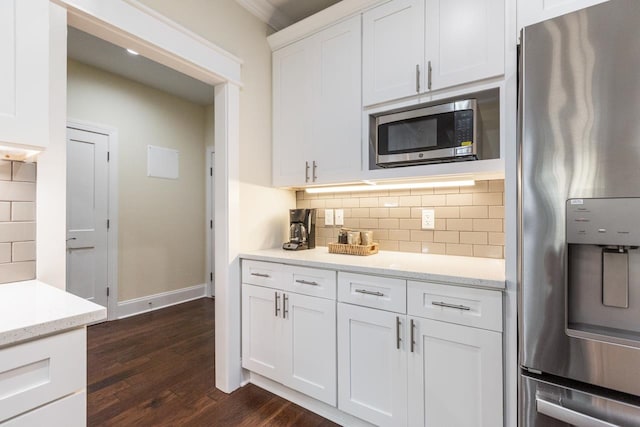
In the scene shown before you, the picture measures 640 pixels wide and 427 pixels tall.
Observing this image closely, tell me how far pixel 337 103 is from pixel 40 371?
194 centimetres

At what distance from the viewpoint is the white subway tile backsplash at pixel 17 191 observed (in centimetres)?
126

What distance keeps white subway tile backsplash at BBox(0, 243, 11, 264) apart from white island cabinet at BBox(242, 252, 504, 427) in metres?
1.19

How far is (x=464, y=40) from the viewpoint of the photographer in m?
1.64

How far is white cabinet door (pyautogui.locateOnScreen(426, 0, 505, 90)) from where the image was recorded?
1553mm

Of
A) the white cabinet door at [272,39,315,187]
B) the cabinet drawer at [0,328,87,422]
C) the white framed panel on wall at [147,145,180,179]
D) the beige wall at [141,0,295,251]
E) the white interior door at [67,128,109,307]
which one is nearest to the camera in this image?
the cabinet drawer at [0,328,87,422]

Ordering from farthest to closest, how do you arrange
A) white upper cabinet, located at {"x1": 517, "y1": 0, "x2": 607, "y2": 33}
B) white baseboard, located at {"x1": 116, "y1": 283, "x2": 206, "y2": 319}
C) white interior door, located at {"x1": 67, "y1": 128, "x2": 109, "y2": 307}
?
white baseboard, located at {"x1": 116, "y1": 283, "x2": 206, "y2": 319}, white interior door, located at {"x1": 67, "y1": 128, "x2": 109, "y2": 307}, white upper cabinet, located at {"x1": 517, "y1": 0, "x2": 607, "y2": 33}

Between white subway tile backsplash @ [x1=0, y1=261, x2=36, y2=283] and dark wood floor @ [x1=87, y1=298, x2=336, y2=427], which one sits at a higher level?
white subway tile backsplash @ [x1=0, y1=261, x2=36, y2=283]

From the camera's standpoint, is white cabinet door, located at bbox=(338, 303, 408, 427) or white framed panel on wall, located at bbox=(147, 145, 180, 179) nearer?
white cabinet door, located at bbox=(338, 303, 408, 427)

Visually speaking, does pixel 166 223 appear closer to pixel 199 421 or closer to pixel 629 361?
pixel 199 421

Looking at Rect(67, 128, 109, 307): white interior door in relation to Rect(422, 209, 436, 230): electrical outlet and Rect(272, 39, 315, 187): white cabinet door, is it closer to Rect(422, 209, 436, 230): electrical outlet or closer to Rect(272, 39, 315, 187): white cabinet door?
Rect(272, 39, 315, 187): white cabinet door

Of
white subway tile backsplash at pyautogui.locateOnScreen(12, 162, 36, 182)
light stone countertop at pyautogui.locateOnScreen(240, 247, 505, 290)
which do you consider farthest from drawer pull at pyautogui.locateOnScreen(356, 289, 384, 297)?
white subway tile backsplash at pyautogui.locateOnScreen(12, 162, 36, 182)

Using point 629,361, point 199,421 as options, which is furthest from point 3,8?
point 629,361

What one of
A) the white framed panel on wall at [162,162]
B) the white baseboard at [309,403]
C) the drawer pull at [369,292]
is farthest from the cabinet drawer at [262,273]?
the white framed panel on wall at [162,162]

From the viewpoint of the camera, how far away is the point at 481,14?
1.59 metres
